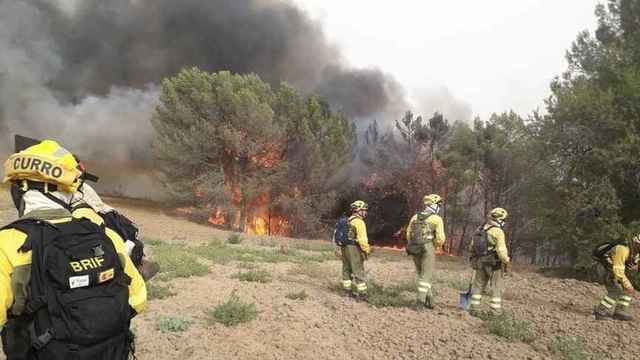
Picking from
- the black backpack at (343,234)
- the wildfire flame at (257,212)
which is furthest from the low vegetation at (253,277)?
the wildfire flame at (257,212)

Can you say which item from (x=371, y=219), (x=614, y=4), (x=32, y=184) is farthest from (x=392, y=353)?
(x=371, y=219)

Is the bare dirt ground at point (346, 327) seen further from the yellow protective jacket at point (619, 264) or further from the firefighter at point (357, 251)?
the yellow protective jacket at point (619, 264)

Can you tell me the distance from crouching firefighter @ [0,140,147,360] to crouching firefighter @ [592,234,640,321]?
9.11 metres

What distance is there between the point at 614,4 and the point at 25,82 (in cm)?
3175

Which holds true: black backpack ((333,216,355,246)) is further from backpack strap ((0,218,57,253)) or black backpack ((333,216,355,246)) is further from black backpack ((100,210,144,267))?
backpack strap ((0,218,57,253))

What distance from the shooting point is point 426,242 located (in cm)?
902

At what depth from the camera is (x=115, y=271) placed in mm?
2775

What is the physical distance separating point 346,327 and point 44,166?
5.85 metres

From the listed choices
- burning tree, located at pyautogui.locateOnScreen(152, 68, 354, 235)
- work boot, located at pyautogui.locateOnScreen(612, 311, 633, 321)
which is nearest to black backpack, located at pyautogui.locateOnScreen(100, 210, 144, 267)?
work boot, located at pyautogui.locateOnScreen(612, 311, 633, 321)

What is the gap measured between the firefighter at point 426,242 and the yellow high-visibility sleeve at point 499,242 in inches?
32.7

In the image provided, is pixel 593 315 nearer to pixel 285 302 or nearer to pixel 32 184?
pixel 285 302

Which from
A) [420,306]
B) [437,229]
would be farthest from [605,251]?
[420,306]

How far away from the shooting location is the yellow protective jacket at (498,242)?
861 centimetres

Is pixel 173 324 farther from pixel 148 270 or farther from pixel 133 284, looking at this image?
pixel 133 284
